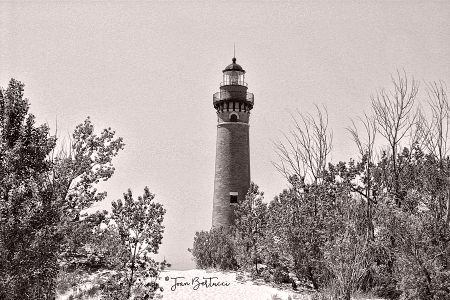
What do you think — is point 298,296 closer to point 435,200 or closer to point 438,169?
point 435,200

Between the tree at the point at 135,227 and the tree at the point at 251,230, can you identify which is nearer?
the tree at the point at 135,227

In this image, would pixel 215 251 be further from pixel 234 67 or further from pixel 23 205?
pixel 23 205

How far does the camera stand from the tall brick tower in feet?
106

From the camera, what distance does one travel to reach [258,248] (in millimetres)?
23031

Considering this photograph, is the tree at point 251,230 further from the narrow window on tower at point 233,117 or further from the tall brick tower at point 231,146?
the narrow window on tower at point 233,117

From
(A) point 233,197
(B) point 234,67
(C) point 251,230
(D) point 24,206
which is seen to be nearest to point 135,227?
(D) point 24,206

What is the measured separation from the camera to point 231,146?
1298 inches

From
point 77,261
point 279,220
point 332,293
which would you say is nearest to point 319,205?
point 279,220

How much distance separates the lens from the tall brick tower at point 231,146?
32.3 meters

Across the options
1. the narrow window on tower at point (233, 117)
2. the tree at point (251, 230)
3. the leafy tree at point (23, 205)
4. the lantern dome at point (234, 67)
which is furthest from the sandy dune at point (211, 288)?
the lantern dome at point (234, 67)

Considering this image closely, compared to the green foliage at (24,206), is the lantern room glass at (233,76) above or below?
above

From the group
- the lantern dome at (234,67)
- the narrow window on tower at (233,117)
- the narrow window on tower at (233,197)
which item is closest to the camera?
the narrow window on tower at (233,197)

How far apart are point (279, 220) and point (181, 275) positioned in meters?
5.01
